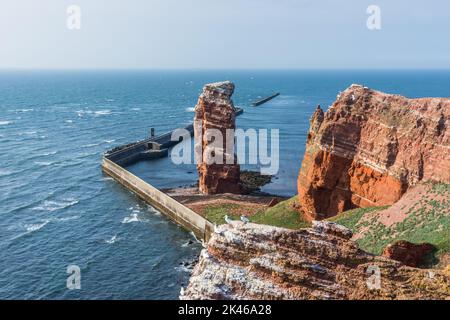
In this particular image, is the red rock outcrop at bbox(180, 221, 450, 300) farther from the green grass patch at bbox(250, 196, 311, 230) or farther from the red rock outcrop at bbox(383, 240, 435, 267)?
the green grass patch at bbox(250, 196, 311, 230)

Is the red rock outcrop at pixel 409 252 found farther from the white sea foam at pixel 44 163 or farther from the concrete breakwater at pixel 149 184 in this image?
the white sea foam at pixel 44 163

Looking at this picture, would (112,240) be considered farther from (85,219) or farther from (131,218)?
(85,219)

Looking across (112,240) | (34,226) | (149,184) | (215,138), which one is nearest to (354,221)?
(112,240)

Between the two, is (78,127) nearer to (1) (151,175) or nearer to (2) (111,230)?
(1) (151,175)

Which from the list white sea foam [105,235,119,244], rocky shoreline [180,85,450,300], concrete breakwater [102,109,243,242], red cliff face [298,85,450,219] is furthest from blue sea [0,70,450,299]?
rocky shoreline [180,85,450,300]

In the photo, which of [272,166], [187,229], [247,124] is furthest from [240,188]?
[247,124]
